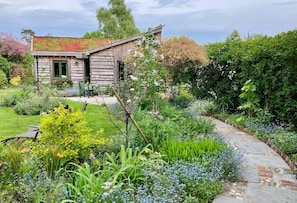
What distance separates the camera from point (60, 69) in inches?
739

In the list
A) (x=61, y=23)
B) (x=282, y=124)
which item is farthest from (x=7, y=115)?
(x=282, y=124)

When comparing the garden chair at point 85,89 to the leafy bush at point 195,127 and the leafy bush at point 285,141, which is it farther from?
the leafy bush at point 285,141

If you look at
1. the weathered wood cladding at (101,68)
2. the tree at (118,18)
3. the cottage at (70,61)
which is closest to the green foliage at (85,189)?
the cottage at (70,61)

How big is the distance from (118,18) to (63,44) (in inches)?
422

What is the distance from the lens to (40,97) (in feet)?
34.4

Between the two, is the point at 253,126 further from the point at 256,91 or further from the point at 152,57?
the point at 152,57

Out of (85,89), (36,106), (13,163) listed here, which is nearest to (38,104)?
(36,106)

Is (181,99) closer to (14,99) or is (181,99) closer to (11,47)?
(14,99)

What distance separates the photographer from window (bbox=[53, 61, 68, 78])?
1869 centimetres

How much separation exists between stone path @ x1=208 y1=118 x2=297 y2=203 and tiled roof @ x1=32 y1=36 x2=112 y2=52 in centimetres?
1514

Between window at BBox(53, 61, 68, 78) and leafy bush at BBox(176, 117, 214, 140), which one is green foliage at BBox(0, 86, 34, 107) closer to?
window at BBox(53, 61, 68, 78)

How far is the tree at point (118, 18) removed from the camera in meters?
27.8

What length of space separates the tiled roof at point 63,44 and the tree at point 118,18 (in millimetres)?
8065

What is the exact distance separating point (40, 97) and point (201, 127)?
6.56 meters
